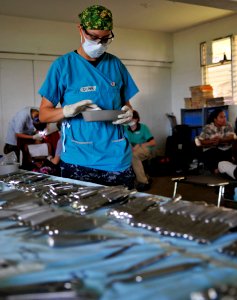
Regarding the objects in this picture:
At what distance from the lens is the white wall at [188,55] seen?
20.1ft

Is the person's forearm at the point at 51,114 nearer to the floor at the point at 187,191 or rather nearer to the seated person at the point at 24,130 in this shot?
the floor at the point at 187,191

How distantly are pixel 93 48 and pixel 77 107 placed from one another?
0.27m

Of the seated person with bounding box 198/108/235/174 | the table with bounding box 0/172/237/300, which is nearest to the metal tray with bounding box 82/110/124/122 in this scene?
the table with bounding box 0/172/237/300

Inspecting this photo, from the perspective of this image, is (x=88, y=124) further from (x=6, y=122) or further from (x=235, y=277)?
(x=6, y=122)

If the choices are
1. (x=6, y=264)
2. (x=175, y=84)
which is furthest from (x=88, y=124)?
(x=175, y=84)

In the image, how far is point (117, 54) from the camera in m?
6.37

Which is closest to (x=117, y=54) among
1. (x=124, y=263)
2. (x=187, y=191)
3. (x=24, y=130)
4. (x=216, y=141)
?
(x=216, y=141)

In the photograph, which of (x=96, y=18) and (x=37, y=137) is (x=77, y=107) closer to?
(x=96, y=18)

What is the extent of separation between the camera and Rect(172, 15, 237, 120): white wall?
20.1 feet

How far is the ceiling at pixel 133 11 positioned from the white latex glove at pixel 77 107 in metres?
3.22

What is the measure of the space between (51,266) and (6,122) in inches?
201

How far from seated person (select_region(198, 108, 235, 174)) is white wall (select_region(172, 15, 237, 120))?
1.78 metres

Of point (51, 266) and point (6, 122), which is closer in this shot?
point (51, 266)

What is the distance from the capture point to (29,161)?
408 centimetres
